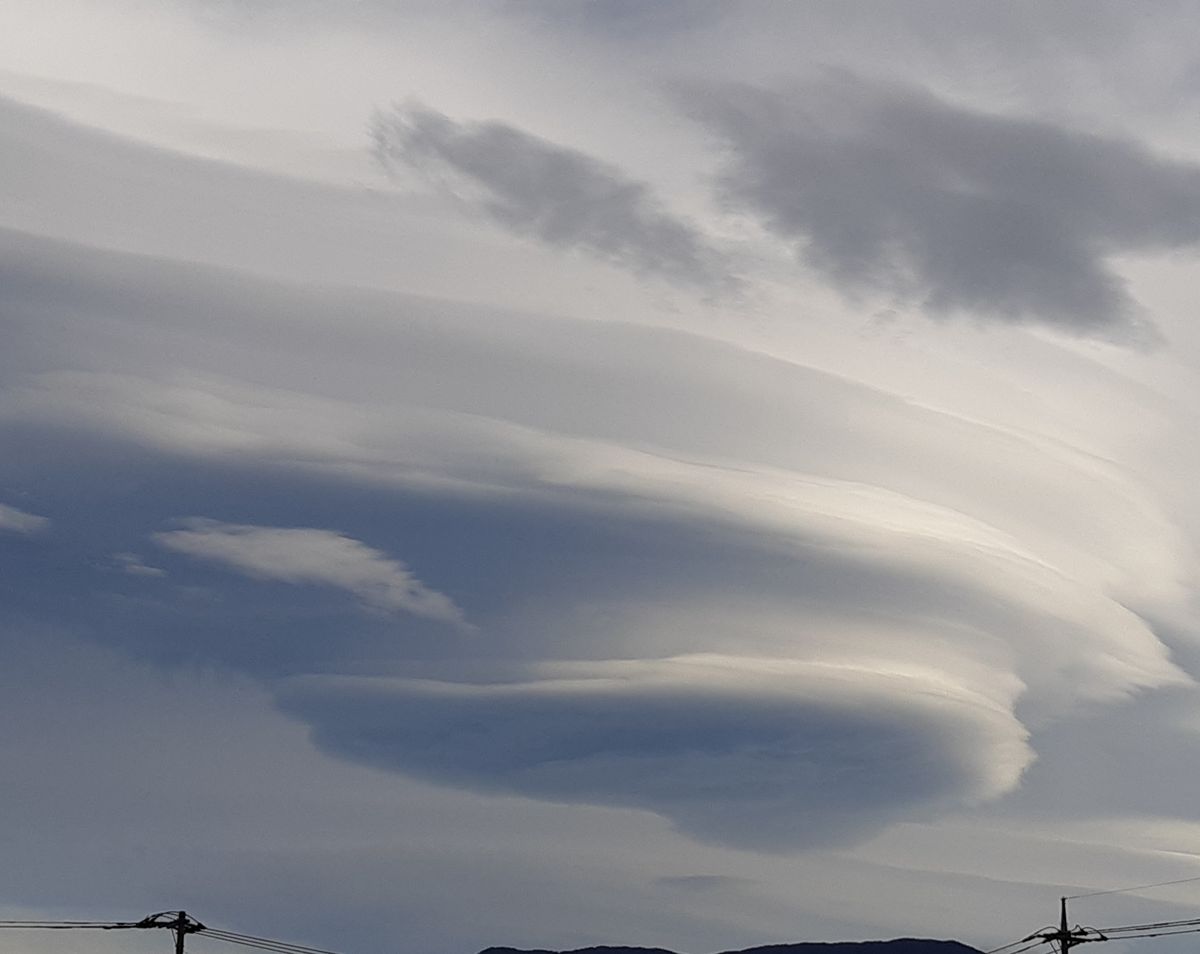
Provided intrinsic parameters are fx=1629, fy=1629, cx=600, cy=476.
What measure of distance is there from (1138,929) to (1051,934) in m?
14.0

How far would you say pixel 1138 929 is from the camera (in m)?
148

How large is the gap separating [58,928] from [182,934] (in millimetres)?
12841

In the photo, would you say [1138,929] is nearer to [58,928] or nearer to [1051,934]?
[1051,934]

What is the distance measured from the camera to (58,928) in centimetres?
16175

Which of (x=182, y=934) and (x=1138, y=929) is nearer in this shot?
(x=1138, y=929)

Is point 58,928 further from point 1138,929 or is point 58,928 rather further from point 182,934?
point 1138,929

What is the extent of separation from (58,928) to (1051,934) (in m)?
98.4

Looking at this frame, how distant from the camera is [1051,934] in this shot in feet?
529

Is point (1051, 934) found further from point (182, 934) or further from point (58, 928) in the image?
point (58, 928)

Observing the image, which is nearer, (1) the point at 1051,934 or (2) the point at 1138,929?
(2) the point at 1138,929

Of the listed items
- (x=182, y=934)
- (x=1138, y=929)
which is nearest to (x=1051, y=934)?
(x=1138, y=929)

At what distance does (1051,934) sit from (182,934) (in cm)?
8820

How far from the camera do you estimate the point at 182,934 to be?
553 ft

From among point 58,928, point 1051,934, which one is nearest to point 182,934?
point 58,928
